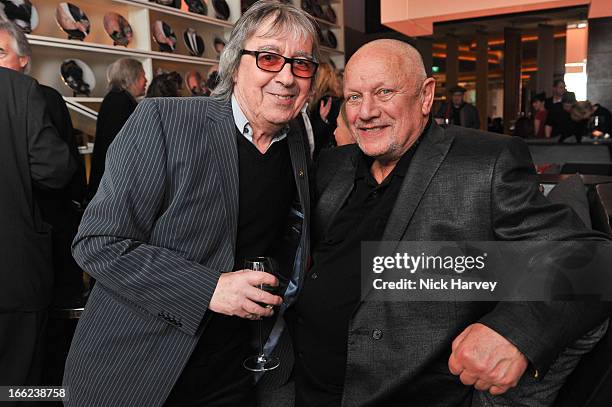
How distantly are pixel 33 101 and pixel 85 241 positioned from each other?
966 mm

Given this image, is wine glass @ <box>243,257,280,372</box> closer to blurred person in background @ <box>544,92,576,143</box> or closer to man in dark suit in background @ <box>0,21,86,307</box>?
man in dark suit in background @ <box>0,21,86,307</box>

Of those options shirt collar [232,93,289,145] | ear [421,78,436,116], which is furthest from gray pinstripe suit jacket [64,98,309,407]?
ear [421,78,436,116]

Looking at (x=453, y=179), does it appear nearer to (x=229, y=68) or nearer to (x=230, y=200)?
(x=230, y=200)

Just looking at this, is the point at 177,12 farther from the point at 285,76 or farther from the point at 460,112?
the point at 460,112

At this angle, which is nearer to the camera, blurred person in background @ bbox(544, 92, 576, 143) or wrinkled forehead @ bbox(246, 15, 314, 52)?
wrinkled forehead @ bbox(246, 15, 314, 52)

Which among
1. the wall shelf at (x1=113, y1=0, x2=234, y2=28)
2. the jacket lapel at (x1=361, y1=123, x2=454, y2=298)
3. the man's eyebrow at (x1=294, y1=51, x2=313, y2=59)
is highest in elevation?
the wall shelf at (x1=113, y1=0, x2=234, y2=28)

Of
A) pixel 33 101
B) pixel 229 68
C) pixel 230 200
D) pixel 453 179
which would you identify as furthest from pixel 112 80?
pixel 453 179

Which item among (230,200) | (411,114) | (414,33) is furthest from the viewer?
(414,33)

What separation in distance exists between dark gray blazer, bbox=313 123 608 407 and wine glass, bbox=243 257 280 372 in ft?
0.75

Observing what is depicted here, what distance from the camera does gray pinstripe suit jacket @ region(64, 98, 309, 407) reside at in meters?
1.21

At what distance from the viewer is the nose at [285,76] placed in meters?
1.41

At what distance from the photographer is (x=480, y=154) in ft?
4.25

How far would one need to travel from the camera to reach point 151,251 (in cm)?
122

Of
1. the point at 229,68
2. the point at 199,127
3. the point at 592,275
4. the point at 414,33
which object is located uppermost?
the point at 414,33
